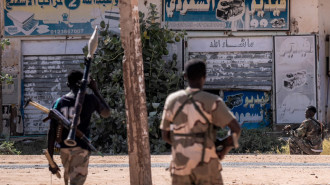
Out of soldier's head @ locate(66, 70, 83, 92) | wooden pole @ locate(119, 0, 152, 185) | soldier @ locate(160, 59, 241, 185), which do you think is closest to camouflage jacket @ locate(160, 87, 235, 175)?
soldier @ locate(160, 59, 241, 185)

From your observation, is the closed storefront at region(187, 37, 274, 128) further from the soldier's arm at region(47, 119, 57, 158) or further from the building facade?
the soldier's arm at region(47, 119, 57, 158)

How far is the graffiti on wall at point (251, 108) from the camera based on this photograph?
58.1 ft

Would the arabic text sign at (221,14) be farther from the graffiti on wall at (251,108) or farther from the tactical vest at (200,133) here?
the tactical vest at (200,133)

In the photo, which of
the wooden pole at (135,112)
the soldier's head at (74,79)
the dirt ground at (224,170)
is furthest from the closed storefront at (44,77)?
the soldier's head at (74,79)

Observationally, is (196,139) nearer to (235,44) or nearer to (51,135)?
(51,135)

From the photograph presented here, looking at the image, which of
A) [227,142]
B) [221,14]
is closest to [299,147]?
[221,14]

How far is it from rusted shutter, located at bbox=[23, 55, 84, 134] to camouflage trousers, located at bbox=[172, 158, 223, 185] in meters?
13.6

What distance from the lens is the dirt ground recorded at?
29.5 ft

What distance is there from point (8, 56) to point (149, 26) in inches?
176

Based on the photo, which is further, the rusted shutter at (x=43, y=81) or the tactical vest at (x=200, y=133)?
the rusted shutter at (x=43, y=81)

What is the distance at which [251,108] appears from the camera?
1773cm

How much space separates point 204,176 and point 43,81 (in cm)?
1407

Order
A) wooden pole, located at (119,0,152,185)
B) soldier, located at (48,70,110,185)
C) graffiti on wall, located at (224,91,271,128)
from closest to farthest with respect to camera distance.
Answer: soldier, located at (48,70,110,185), wooden pole, located at (119,0,152,185), graffiti on wall, located at (224,91,271,128)

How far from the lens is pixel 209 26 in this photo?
17781 mm
